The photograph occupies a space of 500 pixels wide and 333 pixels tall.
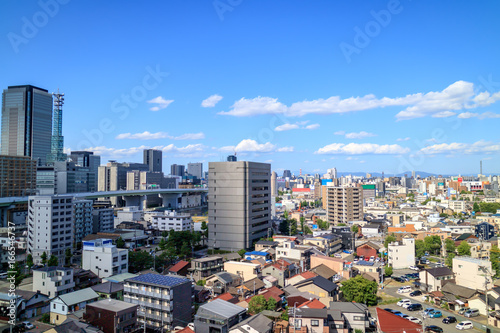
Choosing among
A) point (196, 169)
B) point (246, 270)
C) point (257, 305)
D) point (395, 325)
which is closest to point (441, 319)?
point (395, 325)

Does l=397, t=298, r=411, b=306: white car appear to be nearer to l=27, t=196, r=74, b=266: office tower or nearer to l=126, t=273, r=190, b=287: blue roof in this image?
l=126, t=273, r=190, b=287: blue roof

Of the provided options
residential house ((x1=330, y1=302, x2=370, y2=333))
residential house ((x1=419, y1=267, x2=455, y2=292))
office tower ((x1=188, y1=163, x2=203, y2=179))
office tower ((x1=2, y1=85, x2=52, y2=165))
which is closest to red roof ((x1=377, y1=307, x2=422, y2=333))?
residential house ((x1=330, y1=302, x2=370, y2=333))

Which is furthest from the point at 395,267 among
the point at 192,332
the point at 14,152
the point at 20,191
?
the point at 14,152

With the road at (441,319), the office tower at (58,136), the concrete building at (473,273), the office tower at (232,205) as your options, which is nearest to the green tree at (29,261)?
the office tower at (232,205)

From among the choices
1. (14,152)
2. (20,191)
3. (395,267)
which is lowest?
(395,267)

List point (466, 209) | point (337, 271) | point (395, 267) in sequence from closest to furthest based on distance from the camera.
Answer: point (337, 271) → point (395, 267) → point (466, 209)

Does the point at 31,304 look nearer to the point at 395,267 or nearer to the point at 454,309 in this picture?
the point at 454,309
